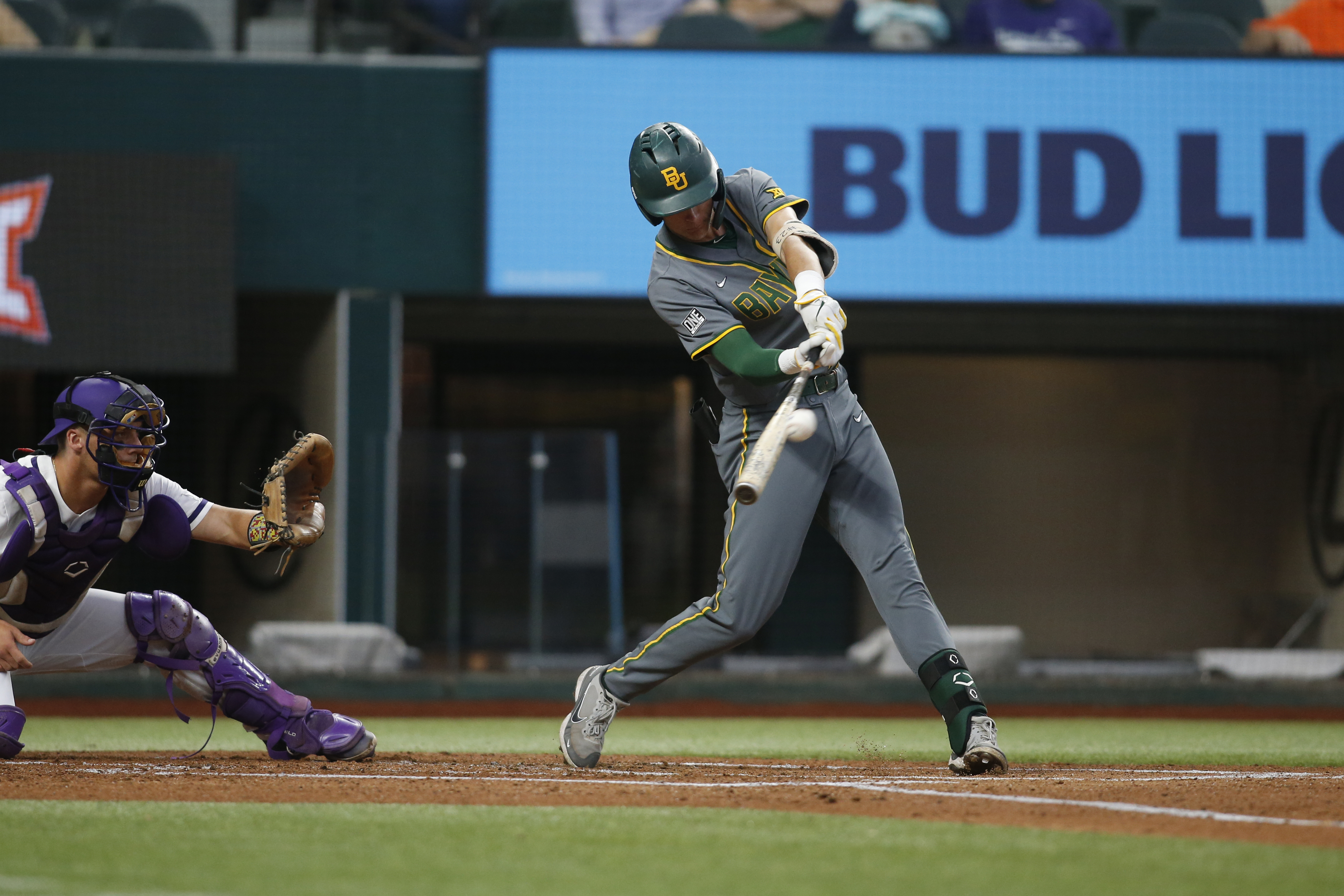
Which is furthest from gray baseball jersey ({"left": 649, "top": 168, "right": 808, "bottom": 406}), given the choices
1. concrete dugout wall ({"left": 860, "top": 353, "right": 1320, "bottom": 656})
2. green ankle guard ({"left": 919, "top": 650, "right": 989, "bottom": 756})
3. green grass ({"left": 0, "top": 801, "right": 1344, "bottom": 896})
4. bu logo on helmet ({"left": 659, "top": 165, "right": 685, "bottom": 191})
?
concrete dugout wall ({"left": 860, "top": 353, "right": 1320, "bottom": 656})

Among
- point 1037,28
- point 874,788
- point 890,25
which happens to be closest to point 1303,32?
point 1037,28

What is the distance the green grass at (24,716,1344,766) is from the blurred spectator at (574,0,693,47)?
4.66 m

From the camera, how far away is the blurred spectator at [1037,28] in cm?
1070

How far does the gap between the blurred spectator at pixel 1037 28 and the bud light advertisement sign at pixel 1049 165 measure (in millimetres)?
112

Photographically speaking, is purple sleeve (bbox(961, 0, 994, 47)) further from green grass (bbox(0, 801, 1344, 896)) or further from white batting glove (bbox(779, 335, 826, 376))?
green grass (bbox(0, 801, 1344, 896))

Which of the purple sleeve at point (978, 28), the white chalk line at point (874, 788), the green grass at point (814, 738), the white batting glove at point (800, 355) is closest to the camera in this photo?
the white chalk line at point (874, 788)

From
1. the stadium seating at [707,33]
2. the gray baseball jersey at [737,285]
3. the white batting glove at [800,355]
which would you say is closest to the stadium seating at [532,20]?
the stadium seating at [707,33]

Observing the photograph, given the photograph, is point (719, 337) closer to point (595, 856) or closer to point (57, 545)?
point (595, 856)

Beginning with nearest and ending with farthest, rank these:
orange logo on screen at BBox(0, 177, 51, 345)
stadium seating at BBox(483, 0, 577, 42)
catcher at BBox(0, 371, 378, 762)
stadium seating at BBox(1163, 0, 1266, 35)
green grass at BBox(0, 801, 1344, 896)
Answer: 1. green grass at BBox(0, 801, 1344, 896)
2. catcher at BBox(0, 371, 378, 762)
3. orange logo on screen at BBox(0, 177, 51, 345)
4. stadium seating at BBox(483, 0, 577, 42)
5. stadium seating at BBox(1163, 0, 1266, 35)

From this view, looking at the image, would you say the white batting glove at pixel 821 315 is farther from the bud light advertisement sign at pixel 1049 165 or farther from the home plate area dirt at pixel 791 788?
the bud light advertisement sign at pixel 1049 165

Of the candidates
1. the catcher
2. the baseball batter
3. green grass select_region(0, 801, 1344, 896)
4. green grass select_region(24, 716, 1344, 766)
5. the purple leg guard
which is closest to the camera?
green grass select_region(0, 801, 1344, 896)

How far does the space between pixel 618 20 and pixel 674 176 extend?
6.45m

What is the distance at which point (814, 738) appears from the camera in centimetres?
748

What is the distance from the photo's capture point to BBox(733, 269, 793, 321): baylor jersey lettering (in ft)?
16.0
